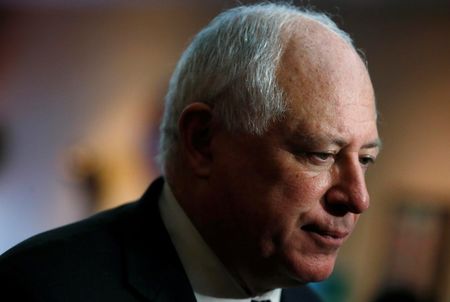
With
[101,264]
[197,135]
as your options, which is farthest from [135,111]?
[101,264]

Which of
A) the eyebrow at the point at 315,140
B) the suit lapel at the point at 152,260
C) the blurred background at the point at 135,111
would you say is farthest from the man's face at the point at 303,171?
the blurred background at the point at 135,111

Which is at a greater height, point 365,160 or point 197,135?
point 197,135

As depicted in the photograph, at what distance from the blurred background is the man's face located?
315cm

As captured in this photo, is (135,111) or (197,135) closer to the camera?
(197,135)

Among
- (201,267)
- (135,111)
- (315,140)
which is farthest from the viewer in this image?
(135,111)

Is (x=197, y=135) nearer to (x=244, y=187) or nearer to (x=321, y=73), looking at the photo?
(x=244, y=187)

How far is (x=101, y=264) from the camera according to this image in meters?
1.44

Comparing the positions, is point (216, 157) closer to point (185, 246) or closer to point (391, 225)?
point (185, 246)

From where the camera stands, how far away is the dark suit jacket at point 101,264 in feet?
4.42

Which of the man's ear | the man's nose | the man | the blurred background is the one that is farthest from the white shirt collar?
the blurred background

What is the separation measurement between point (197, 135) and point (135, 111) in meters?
3.89

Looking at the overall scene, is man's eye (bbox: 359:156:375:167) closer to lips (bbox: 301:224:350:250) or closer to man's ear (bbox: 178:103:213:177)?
lips (bbox: 301:224:350:250)

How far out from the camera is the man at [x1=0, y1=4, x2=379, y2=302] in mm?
1424

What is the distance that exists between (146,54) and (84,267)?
4.08 metres
